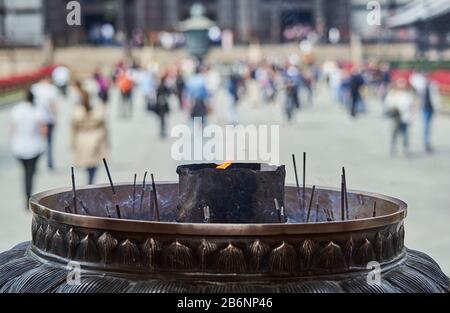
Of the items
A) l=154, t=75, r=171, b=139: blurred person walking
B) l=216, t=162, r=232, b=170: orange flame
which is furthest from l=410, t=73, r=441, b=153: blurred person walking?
l=216, t=162, r=232, b=170: orange flame

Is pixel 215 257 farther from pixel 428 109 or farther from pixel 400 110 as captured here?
pixel 428 109

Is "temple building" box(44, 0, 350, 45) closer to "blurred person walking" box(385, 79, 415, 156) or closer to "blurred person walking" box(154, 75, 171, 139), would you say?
"blurred person walking" box(154, 75, 171, 139)

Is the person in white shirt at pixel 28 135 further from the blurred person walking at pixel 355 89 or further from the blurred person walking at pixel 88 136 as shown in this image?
the blurred person walking at pixel 355 89

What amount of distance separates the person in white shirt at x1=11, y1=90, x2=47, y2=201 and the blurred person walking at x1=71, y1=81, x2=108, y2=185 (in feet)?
1.32

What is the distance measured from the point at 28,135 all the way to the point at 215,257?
6.90 m

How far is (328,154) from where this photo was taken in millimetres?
13062

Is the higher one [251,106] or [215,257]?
[215,257]

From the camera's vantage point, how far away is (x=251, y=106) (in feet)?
86.9

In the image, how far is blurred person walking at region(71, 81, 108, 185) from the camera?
962 centimetres

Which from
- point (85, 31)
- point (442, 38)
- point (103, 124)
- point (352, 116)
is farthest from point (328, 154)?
point (85, 31)

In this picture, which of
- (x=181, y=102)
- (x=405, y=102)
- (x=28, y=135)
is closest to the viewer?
(x=28, y=135)

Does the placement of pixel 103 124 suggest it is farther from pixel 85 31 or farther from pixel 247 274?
→ pixel 85 31

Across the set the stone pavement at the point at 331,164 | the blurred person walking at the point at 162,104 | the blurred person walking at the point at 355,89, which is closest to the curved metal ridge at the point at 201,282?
the stone pavement at the point at 331,164

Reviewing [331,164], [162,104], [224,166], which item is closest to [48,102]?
[331,164]
